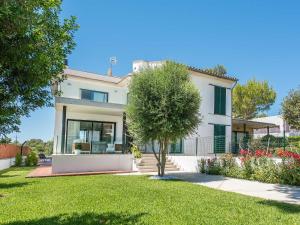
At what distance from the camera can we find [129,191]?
32.7ft

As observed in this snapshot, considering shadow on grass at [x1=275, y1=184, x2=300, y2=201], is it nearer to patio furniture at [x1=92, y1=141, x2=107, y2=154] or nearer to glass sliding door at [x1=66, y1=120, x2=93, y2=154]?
patio furniture at [x1=92, y1=141, x2=107, y2=154]

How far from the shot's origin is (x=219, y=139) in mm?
22906

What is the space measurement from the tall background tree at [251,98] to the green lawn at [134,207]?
38.0 metres

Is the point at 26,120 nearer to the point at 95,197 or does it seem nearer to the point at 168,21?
the point at 95,197

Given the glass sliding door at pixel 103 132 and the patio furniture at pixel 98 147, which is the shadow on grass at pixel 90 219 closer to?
the patio furniture at pixel 98 147

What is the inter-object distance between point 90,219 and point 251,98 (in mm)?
44009

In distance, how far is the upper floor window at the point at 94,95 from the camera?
905 inches

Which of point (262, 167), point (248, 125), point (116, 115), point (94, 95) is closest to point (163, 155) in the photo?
point (262, 167)

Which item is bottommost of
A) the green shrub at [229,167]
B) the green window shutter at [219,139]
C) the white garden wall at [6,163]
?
the white garden wall at [6,163]

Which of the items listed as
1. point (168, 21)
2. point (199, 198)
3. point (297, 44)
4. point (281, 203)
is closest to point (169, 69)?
point (168, 21)

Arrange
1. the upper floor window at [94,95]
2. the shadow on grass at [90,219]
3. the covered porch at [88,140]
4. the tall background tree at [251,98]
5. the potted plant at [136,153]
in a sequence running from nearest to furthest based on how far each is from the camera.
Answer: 1. the shadow on grass at [90,219]
2. the covered porch at [88,140]
3. the potted plant at [136,153]
4. the upper floor window at [94,95]
5. the tall background tree at [251,98]

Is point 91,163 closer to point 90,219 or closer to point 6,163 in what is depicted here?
point 6,163

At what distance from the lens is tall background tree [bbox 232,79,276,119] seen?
150ft

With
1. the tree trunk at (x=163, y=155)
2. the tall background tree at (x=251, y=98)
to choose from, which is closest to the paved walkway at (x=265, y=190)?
the tree trunk at (x=163, y=155)
